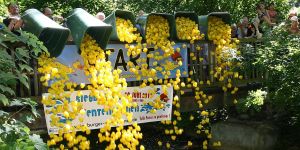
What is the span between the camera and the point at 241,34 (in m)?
9.15

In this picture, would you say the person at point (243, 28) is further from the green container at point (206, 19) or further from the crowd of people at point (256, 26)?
the green container at point (206, 19)

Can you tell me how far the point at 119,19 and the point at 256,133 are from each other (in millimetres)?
3738

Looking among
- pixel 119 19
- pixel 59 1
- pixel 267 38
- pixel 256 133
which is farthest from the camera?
pixel 59 1

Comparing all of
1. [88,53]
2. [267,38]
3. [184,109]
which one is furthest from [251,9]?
[88,53]

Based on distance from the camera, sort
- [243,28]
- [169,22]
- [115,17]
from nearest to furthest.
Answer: [115,17] → [169,22] → [243,28]

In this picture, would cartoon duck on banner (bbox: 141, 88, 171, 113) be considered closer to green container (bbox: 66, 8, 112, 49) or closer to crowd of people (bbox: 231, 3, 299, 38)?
green container (bbox: 66, 8, 112, 49)

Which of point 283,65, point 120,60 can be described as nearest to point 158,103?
point 120,60

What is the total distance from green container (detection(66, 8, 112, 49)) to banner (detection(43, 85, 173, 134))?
85cm

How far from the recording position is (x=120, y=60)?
7281 mm

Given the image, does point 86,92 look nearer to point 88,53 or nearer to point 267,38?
point 88,53

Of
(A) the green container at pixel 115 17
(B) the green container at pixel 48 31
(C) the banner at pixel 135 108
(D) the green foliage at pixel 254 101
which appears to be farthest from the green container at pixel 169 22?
(D) the green foliage at pixel 254 101

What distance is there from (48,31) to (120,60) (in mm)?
1515

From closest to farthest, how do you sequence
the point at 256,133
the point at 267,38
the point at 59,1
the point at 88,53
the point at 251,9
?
the point at 88,53
the point at 267,38
the point at 256,133
the point at 251,9
the point at 59,1

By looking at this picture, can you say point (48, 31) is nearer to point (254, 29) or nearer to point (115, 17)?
point (115, 17)
